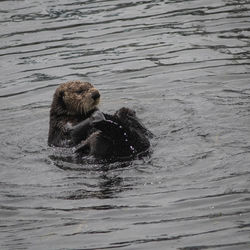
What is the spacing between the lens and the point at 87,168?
6871mm

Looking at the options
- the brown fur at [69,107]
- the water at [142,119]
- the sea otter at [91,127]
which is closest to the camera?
the water at [142,119]

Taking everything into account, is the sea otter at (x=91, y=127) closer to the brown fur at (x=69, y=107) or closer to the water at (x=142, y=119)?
the brown fur at (x=69, y=107)

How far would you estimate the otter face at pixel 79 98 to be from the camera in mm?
7676

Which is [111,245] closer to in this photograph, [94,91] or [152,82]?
[94,91]

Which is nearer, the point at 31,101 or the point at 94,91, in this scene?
the point at 94,91

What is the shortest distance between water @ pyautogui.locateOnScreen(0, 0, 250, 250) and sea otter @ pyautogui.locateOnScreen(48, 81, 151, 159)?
0.52 feet

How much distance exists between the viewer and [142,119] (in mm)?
8406

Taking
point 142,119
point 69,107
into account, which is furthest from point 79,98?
point 142,119

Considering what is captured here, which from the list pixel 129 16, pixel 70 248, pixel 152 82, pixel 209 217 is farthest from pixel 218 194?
pixel 129 16

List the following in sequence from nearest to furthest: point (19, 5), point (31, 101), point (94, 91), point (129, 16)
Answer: point (94, 91)
point (31, 101)
point (129, 16)
point (19, 5)

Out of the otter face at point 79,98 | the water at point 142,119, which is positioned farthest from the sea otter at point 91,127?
the water at point 142,119

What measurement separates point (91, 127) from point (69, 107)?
705mm

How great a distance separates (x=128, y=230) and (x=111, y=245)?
250 millimetres

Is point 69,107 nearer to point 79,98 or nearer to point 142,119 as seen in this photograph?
point 79,98
